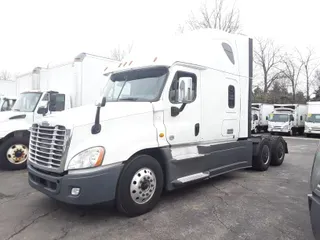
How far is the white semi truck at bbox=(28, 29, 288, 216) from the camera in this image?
423cm

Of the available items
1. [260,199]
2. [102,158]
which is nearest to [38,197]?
[102,158]

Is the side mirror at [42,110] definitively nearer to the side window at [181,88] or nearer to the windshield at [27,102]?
the windshield at [27,102]

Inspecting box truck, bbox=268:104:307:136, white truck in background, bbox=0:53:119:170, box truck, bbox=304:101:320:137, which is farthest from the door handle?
box truck, bbox=268:104:307:136

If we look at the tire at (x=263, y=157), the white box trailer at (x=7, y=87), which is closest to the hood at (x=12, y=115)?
the tire at (x=263, y=157)

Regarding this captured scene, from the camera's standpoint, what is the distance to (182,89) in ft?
17.2

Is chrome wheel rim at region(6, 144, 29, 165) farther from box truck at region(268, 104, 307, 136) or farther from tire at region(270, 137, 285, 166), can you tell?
box truck at region(268, 104, 307, 136)

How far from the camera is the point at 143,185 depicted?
4719mm

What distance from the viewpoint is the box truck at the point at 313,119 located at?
2362 centimetres

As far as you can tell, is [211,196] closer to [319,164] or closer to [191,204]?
[191,204]

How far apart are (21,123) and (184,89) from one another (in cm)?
558

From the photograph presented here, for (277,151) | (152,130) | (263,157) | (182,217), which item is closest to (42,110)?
(152,130)

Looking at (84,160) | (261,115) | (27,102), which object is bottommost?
(84,160)

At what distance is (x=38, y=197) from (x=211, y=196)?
3.47m

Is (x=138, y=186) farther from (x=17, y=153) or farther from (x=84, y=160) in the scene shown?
(x=17, y=153)
